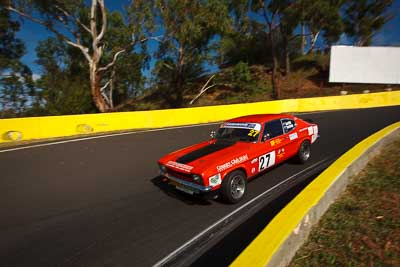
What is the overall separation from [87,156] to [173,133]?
415 cm

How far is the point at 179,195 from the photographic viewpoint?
16.6ft

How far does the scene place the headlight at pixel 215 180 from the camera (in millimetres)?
4172

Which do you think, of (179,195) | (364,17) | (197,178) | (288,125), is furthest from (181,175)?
(364,17)

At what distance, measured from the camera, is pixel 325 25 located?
30.4m

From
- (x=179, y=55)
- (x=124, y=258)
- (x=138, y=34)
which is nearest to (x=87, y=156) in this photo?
(x=124, y=258)

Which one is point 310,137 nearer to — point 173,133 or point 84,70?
point 173,133

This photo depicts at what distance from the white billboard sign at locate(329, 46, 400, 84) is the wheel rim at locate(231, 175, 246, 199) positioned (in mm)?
26244

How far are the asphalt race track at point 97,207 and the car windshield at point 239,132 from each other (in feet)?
3.50

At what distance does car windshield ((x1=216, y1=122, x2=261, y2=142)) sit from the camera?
5168 mm

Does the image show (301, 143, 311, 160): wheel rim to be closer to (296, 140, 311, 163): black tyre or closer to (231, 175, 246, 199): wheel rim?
(296, 140, 311, 163): black tyre

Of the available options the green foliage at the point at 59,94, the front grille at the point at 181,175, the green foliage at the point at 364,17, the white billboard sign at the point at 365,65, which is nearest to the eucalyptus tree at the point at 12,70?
the green foliage at the point at 59,94

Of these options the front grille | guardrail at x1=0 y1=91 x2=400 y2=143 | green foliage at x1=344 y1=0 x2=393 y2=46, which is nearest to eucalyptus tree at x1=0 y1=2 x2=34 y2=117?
guardrail at x1=0 y1=91 x2=400 y2=143

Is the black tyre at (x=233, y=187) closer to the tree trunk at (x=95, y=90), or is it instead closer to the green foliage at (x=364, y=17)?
the tree trunk at (x=95, y=90)

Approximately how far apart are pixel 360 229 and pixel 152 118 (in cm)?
1131
